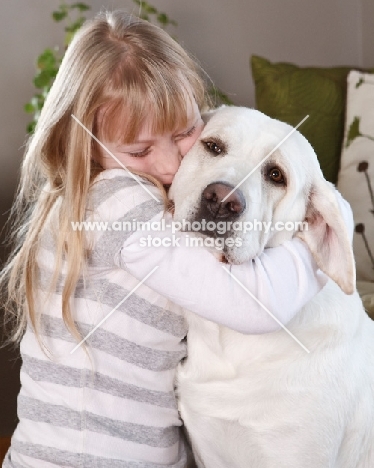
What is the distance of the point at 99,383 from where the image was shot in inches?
57.1

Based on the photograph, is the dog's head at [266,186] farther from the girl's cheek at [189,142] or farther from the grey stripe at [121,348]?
the grey stripe at [121,348]

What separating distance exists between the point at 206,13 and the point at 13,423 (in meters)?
2.01

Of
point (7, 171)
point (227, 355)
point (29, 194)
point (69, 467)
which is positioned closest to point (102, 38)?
point (29, 194)

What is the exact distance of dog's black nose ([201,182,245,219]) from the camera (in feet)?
4.07

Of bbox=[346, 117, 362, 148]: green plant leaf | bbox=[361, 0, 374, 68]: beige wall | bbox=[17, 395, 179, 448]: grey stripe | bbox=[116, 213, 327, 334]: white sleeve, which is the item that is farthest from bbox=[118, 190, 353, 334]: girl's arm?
bbox=[361, 0, 374, 68]: beige wall

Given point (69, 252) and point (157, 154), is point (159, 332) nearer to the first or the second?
point (69, 252)

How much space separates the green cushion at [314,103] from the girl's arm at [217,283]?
1.23 meters

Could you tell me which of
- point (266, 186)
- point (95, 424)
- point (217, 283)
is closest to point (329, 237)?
point (266, 186)

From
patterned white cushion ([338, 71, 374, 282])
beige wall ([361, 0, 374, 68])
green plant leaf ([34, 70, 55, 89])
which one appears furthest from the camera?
beige wall ([361, 0, 374, 68])

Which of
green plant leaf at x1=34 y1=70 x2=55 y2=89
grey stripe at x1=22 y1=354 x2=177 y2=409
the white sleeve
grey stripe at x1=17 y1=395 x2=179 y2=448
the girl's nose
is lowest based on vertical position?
grey stripe at x1=17 y1=395 x2=179 y2=448

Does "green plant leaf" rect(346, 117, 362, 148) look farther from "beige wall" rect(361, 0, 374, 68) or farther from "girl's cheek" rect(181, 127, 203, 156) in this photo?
"beige wall" rect(361, 0, 374, 68)

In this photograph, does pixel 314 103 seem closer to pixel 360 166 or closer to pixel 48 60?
pixel 360 166

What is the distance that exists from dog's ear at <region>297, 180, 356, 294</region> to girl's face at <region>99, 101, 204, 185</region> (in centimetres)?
30

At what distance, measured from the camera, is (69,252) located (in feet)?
4.66
